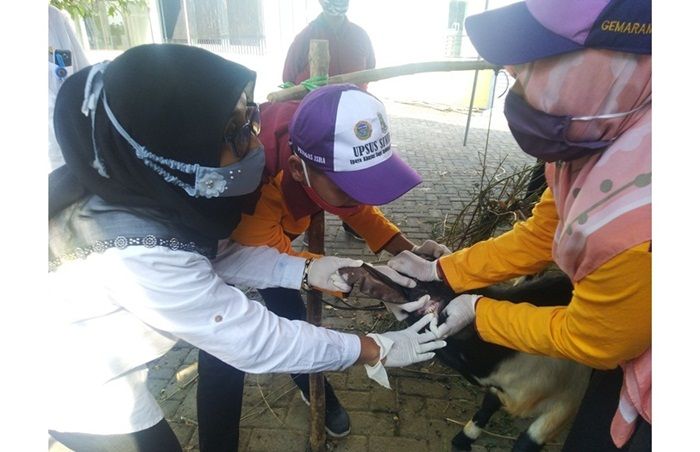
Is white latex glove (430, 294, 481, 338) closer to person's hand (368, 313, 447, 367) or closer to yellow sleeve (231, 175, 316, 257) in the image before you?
person's hand (368, 313, 447, 367)

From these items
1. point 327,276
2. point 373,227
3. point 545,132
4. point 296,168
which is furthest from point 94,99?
point 373,227

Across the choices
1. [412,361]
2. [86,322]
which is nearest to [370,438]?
[412,361]

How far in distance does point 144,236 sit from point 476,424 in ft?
7.12

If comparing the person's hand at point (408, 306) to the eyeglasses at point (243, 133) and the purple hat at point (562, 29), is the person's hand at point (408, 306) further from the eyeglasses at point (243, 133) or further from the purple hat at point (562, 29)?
the purple hat at point (562, 29)

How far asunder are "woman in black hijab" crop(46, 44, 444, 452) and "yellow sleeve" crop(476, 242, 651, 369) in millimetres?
716

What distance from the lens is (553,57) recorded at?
1.16 metres

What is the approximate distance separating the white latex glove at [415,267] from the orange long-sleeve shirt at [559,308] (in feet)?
0.25

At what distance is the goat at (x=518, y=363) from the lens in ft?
6.70

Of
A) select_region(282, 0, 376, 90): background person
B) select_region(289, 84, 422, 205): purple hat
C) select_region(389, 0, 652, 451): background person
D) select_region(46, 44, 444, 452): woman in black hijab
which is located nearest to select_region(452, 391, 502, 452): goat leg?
select_region(389, 0, 652, 451): background person

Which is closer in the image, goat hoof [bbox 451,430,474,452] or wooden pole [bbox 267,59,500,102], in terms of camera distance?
wooden pole [bbox 267,59,500,102]

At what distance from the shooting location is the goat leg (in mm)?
2491

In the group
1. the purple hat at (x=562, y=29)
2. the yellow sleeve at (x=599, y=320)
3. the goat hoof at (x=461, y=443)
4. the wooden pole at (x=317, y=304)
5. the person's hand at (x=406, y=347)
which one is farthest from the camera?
the goat hoof at (x=461, y=443)

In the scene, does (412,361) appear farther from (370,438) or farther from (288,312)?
(370,438)

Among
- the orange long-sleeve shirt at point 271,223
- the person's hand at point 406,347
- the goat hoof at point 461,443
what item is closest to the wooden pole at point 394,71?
the orange long-sleeve shirt at point 271,223
